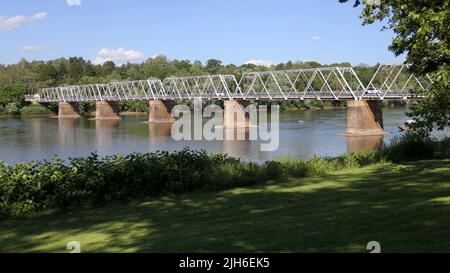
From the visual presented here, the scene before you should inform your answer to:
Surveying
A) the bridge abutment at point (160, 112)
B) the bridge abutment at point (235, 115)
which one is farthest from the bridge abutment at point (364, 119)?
the bridge abutment at point (160, 112)

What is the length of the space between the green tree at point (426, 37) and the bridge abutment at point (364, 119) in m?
51.7

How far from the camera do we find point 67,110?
452ft

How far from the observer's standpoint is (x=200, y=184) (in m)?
14.3

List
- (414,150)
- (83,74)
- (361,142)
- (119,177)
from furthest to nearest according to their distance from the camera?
(83,74) → (361,142) → (414,150) → (119,177)

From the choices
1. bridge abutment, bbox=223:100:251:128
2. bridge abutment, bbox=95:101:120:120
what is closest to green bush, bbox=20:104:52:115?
bridge abutment, bbox=95:101:120:120

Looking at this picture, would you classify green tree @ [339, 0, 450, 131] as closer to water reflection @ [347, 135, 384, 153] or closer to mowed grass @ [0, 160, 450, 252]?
mowed grass @ [0, 160, 450, 252]

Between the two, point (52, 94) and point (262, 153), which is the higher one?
point (52, 94)

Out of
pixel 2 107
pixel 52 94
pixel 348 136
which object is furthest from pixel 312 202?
pixel 52 94

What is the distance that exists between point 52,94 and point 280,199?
152m

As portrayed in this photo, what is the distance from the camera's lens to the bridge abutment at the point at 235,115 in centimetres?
8506

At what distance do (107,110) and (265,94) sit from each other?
50.1 metres

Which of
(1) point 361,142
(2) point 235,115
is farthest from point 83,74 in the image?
(1) point 361,142

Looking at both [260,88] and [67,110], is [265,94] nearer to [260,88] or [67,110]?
[260,88]
